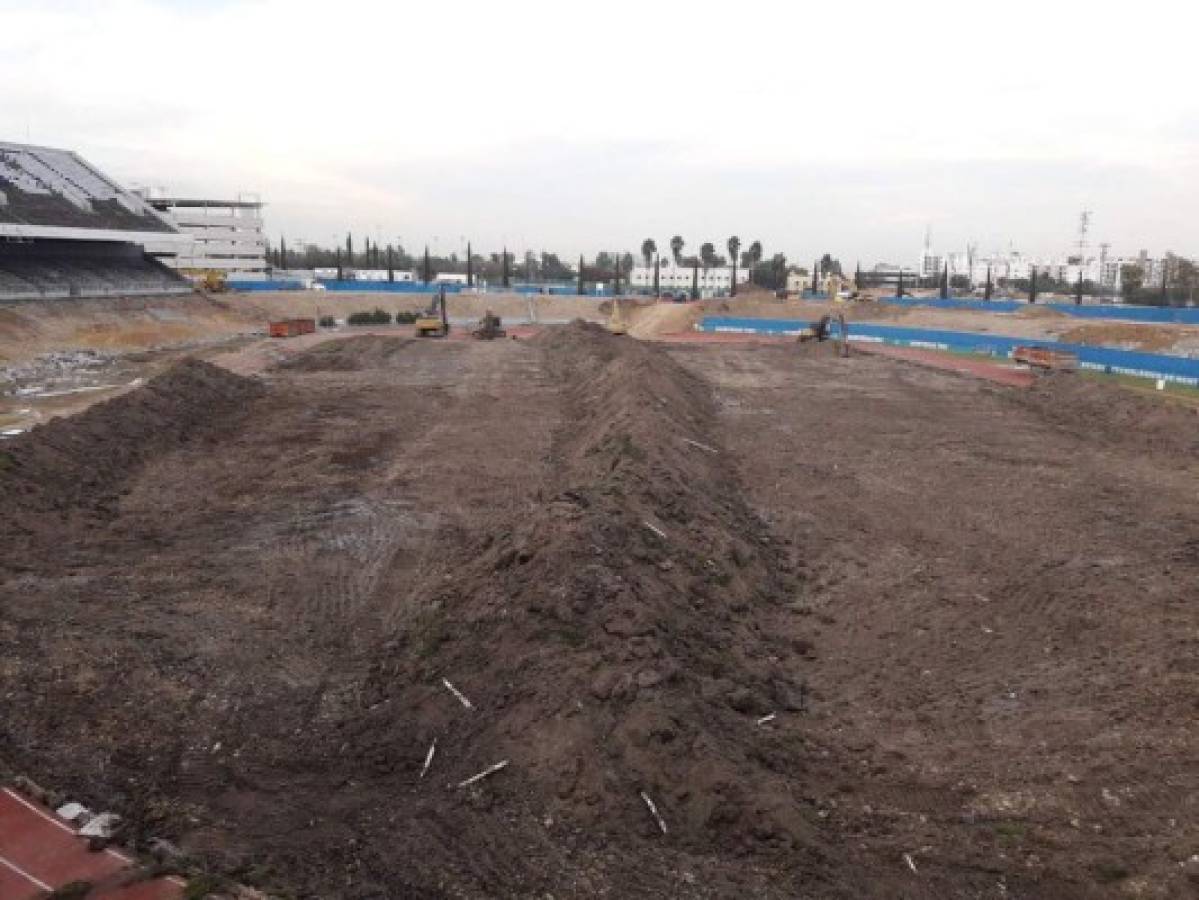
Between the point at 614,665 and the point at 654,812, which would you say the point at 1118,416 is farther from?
the point at 654,812

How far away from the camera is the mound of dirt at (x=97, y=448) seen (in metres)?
15.5

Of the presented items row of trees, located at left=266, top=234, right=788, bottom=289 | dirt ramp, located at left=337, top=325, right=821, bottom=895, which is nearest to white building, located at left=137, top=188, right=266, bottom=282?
row of trees, located at left=266, top=234, right=788, bottom=289

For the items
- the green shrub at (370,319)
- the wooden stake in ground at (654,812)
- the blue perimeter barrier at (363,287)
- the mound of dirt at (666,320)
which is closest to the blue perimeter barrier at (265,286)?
the blue perimeter barrier at (363,287)

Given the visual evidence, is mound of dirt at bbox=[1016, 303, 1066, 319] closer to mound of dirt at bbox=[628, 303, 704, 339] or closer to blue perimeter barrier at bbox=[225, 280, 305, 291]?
mound of dirt at bbox=[628, 303, 704, 339]

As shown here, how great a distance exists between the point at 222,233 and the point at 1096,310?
3697 inches

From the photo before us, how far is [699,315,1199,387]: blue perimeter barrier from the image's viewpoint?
114 ft

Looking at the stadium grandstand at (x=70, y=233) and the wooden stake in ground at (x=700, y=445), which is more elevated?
the stadium grandstand at (x=70, y=233)

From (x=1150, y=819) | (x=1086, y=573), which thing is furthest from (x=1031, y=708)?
(x=1086, y=573)

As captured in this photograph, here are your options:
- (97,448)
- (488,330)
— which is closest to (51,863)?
A: (97,448)

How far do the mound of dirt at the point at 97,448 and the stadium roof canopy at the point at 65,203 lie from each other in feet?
113

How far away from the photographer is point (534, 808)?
7.24m

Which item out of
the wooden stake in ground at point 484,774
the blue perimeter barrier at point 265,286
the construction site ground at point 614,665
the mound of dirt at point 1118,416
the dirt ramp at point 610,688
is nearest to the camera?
the construction site ground at point 614,665

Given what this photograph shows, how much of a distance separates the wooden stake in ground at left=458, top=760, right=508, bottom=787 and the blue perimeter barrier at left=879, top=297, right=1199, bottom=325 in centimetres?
5558

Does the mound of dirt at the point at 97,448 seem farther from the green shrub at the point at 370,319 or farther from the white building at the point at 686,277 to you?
the white building at the point at 686,277
